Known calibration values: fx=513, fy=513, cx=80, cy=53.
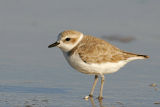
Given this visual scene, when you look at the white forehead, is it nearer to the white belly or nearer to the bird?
the bird

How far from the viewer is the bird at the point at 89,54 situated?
30.9 feet

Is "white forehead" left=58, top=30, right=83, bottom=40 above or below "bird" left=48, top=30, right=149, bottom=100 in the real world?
above

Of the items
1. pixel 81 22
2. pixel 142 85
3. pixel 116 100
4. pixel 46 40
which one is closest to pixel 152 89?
pixel 142 85

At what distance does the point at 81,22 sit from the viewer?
1421 cm

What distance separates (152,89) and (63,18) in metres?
5.44

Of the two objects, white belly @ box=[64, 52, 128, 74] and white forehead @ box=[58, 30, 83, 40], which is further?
white forehead @ box=[58, 30, 83, 40]

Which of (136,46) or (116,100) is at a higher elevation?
(136,46)

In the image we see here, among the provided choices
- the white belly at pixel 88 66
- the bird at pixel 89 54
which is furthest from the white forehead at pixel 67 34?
the white belly at pixel 88 66

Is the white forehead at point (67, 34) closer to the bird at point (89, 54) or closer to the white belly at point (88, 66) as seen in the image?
the bird at point (89, 54)

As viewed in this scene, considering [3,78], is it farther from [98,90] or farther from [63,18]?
[63,18]

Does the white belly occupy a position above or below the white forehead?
below

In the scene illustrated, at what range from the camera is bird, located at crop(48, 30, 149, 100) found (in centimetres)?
943

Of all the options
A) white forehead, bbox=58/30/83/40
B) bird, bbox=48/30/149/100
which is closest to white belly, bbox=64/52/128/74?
bird, bbox=48/30/149/100

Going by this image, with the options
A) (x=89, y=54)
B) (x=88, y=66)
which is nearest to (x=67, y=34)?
(x=89, y=54)
